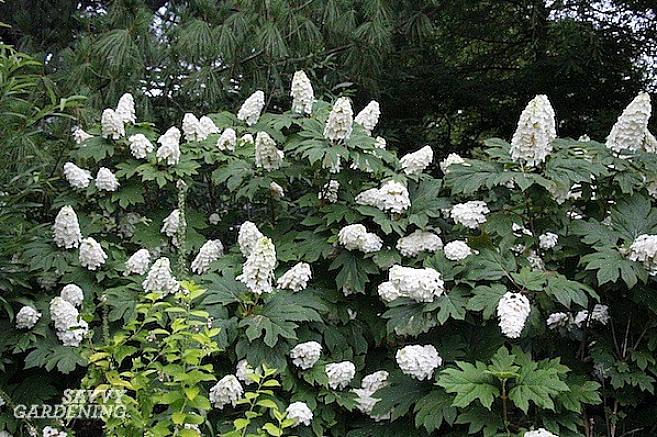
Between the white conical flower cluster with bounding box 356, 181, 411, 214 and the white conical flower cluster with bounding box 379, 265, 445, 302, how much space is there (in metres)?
0.41

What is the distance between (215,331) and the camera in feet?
6.18

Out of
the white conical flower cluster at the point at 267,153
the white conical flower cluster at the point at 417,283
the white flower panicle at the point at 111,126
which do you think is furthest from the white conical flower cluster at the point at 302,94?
the white conical flower cluster at the point at 417,283

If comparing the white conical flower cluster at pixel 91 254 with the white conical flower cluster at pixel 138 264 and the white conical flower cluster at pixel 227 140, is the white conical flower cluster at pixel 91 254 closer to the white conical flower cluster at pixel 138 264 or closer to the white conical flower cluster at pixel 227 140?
the white conical flower cluster at pixel 138 264

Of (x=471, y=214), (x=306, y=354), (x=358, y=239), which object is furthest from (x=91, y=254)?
(x=471, y=214)

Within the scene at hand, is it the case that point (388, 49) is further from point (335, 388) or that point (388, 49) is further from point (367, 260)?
point (335, 388)

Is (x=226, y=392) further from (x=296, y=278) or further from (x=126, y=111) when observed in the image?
(x=126, y=111)

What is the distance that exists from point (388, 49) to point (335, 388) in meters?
2.59

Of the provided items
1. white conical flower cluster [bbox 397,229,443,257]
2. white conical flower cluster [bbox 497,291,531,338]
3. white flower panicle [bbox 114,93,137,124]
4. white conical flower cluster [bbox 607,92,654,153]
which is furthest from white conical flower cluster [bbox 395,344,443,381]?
white flower panicle [bbox 114,93,137,124]

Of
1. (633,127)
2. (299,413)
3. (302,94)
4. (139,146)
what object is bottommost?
(299,413)

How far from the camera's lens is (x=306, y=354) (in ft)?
8.77

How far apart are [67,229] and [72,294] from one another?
291 millimetres

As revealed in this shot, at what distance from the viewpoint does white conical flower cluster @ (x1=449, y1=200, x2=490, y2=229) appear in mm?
2793

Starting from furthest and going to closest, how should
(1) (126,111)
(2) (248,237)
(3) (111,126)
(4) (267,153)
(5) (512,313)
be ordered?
(1) (126,111), (3) (111,126), (4) (267,153), (2) (248,237), (5) (512,313)

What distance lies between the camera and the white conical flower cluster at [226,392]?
2.56 m
